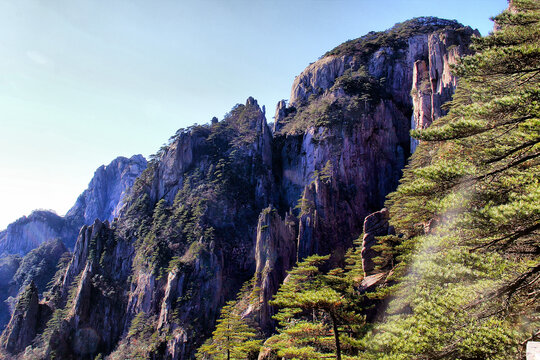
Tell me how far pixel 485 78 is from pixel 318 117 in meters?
40.7

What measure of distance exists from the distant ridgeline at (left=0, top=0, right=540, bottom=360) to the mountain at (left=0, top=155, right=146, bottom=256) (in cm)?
5434

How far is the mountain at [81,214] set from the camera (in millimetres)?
102250

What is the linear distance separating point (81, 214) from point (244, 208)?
95.0 m

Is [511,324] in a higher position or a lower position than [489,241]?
lower

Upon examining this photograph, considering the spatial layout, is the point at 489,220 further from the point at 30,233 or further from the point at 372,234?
the point at 30,233

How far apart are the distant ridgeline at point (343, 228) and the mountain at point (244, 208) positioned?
23 cm

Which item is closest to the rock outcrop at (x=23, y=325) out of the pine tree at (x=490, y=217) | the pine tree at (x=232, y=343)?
the pine tree at (x=232, y=343)

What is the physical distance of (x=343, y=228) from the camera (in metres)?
36.9

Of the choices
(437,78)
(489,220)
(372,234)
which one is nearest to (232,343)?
(372,234)

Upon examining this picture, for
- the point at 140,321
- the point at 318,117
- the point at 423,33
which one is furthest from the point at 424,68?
the point at 140,321

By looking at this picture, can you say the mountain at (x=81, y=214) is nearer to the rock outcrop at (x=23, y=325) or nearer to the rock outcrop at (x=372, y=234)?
the rock outcrop at (x=23, y=325)

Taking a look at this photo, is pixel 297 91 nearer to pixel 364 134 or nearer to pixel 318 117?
pixel 318 117

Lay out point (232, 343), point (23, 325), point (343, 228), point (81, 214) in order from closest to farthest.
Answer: point (232, 343) → point (343, 228) → point (23, 325) → point (81, 214)

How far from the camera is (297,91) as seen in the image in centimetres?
6462
